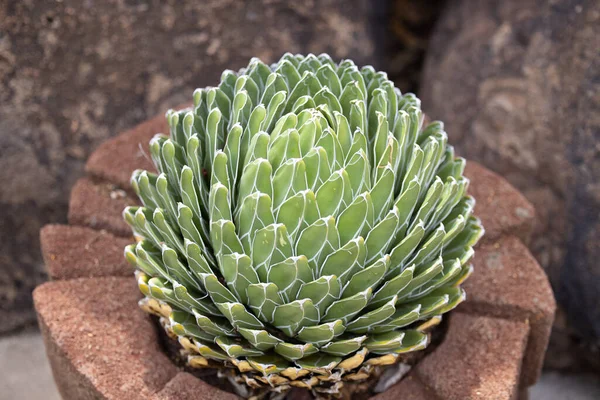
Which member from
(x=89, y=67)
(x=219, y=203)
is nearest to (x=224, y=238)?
(x=219, y=203)

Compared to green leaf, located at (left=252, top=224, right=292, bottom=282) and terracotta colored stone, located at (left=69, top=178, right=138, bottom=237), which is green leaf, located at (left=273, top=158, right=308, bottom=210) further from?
terracotta colored stone, located at (left=69, top=178, right=138, bottom=237)

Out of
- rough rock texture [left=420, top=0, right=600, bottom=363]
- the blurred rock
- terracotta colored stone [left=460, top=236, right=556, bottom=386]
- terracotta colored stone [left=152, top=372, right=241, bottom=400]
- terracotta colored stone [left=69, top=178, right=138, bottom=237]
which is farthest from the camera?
the blurred rock

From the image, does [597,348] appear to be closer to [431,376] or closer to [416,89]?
[431,376]

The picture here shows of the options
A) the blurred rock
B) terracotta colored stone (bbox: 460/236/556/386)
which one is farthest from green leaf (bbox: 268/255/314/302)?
the blurred rock

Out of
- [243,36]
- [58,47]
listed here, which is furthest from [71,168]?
[243,36]

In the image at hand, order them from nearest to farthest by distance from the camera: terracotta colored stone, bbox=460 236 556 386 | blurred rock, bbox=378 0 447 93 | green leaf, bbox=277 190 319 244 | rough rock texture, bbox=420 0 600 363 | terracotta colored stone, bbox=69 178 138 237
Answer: green leaf, bbox=277 190 319 244 < terracotta colored stone, bbox=460 236 556 386 < terracotta colored stone, bbox=69 178 138 237 < rough rock texture, bbox=420 0 600 363 < blurred rock, bbox=378 0 447 93

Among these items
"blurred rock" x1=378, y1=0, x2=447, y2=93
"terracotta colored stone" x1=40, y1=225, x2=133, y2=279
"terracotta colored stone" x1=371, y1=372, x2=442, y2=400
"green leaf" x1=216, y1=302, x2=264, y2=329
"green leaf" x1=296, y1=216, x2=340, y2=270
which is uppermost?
"blurred rock" x1=378, y1=0, x2=447, y2=93
